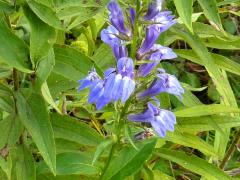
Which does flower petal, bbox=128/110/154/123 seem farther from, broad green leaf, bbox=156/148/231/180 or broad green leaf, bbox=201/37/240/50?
broad green leaf, bbox=201/37/240/50

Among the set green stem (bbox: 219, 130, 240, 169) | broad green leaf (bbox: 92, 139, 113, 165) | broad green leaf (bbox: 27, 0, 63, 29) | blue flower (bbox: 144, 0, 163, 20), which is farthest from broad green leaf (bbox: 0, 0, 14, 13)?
green stem (bbox: 219, 130, 240, 169)

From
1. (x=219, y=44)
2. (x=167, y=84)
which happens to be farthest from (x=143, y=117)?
(x=219, y=44)

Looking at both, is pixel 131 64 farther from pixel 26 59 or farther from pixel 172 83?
pixel 26 59

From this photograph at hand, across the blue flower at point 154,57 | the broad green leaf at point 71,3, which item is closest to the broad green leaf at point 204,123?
the blue flower at point 154,57

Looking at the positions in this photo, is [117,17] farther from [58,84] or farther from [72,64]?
[58,84]

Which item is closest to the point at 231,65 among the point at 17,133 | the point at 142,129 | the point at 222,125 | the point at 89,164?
the point at 222,125

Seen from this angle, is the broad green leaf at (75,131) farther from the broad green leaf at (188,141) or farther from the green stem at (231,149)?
the green stem at (231,149)
